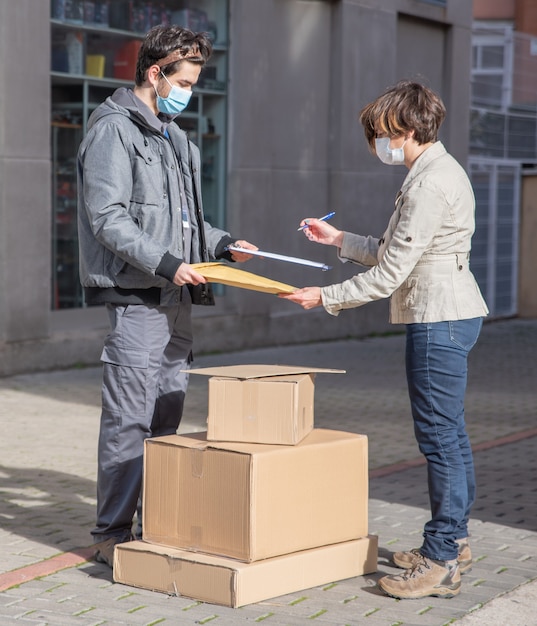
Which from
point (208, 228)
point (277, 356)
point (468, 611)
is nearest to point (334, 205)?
point (277, 356)

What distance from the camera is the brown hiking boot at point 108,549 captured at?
505 centimetres

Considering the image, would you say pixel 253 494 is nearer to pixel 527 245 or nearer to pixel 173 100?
pixel 173 100

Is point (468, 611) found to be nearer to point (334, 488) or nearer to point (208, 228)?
point (334, 488)

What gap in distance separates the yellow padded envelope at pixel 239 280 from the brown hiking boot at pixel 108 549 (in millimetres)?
1171

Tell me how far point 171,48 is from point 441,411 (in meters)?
1.78

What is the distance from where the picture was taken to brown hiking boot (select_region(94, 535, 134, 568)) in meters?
5.05

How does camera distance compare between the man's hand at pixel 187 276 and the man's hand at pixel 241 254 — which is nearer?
the man's hand at pixel 187 276

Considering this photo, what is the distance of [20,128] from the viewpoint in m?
11.0

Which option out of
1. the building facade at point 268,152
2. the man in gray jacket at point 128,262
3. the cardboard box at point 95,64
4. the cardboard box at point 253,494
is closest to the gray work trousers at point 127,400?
the man in gray jacket at point 128,262

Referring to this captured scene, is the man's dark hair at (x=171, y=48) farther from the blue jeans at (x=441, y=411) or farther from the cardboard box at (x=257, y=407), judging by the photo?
the blue jeans at (x=441, y=411)

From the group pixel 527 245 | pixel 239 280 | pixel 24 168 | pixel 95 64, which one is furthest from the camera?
pixel 527 245

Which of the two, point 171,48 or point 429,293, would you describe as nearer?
point 429,293

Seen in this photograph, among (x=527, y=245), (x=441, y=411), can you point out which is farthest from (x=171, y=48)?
(x=527, y=245)

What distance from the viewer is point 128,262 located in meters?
4.88
